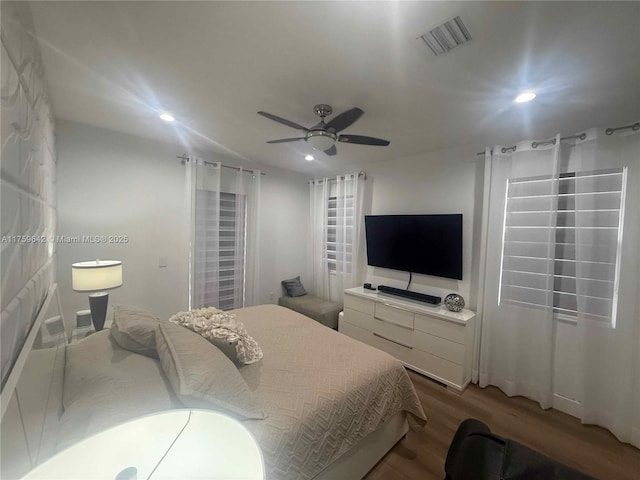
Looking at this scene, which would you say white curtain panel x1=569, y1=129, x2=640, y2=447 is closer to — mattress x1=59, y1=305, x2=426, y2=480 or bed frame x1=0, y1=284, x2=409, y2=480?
mattress x1=59, y1=305, x2=426, y2=480

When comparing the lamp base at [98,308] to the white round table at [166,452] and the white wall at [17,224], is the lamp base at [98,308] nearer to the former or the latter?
the white wall at [17,224]

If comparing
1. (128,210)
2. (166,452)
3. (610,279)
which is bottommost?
(166,452)

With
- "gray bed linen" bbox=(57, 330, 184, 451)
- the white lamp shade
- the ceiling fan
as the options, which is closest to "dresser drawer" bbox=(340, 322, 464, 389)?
the ceiling fan

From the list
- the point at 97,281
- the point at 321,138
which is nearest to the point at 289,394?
the point at 321,138

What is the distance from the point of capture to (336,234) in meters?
4.00

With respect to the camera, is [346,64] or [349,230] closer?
[346,64]

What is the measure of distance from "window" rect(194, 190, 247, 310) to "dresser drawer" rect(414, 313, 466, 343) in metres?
2.48

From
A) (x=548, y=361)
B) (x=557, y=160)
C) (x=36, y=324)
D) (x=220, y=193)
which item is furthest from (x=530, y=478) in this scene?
(x=220, y=193)

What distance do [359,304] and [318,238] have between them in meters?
1.44

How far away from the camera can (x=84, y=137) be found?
2561 mm

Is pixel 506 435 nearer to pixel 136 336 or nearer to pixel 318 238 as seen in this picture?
pixel 136 336

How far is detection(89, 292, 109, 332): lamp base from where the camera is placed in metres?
2.12

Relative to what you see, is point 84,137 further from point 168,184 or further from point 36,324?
point 36,324

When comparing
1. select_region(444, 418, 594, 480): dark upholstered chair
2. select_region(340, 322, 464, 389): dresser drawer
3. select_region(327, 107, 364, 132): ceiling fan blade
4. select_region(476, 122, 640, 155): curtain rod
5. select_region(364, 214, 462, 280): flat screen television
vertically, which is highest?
select_region(476, 122, 640, 155): curtain rod
